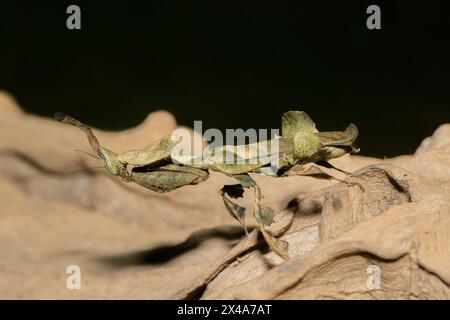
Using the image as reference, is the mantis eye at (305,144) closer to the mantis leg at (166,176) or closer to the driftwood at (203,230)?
the driftwood at (203,230)

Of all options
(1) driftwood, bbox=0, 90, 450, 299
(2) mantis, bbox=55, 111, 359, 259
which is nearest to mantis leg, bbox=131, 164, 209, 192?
(2) mantis, bbox=55, 111, 359, 259

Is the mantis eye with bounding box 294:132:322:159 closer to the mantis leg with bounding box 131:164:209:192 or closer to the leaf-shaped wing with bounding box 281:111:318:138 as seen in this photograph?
the leaf-shaped wing with bounding box 281:111:318:138

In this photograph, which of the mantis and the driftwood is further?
the mantis

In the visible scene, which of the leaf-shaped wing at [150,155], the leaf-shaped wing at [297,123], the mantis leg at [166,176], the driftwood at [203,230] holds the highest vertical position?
the leaf-shaped wing at [297,123]

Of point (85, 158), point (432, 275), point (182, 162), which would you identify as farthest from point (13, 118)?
point (432, 275)

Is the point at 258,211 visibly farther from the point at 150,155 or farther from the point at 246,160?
the point at 150,155

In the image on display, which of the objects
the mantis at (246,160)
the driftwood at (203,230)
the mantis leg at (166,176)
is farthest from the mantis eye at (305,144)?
the mantis leg at (166,176)

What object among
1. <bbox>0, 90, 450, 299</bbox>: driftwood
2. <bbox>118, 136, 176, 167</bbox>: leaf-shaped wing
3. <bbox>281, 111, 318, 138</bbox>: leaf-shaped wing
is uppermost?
<bbox>281, 111, 318, 138</bbox>: leaf-shaped wing
